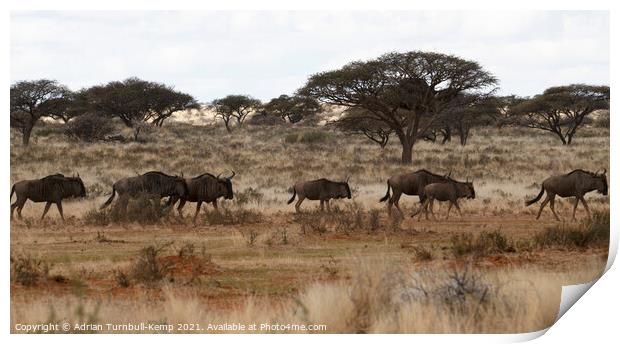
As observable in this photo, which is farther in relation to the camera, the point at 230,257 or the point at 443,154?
the point at 443,154

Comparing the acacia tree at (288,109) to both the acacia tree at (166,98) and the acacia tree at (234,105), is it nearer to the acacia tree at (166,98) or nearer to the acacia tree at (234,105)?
the acacia tree at (234,105)

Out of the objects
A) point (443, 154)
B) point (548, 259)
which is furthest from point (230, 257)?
point (443, 154)

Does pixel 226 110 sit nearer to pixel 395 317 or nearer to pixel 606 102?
pixel 606 102

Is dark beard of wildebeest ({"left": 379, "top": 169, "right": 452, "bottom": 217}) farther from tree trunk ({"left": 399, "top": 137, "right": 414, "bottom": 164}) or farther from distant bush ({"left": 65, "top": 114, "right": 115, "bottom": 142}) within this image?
distant bush ({"left": 65, "top": 114, "right": 115, "bottom": 142})

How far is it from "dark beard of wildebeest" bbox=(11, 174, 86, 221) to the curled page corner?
41.8ft

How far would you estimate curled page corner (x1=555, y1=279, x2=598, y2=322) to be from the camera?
10320 millimetres

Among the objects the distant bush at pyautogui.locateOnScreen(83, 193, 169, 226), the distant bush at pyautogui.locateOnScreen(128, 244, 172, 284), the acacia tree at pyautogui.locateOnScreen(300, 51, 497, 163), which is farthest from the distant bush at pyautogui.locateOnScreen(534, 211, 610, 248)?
the acacia tree at pyautogui.locateOnScreen(300, 51, 497, 163)

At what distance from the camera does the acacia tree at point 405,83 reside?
37969 mm

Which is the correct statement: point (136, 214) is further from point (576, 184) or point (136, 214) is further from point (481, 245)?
point (576, 184)

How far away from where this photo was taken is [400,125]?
4044 cm

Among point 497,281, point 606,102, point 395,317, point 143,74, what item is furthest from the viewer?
point 143,74

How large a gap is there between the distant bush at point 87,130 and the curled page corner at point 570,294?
142 feet

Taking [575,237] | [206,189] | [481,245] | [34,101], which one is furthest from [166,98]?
[481,245]

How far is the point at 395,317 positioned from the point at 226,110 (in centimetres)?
7168
